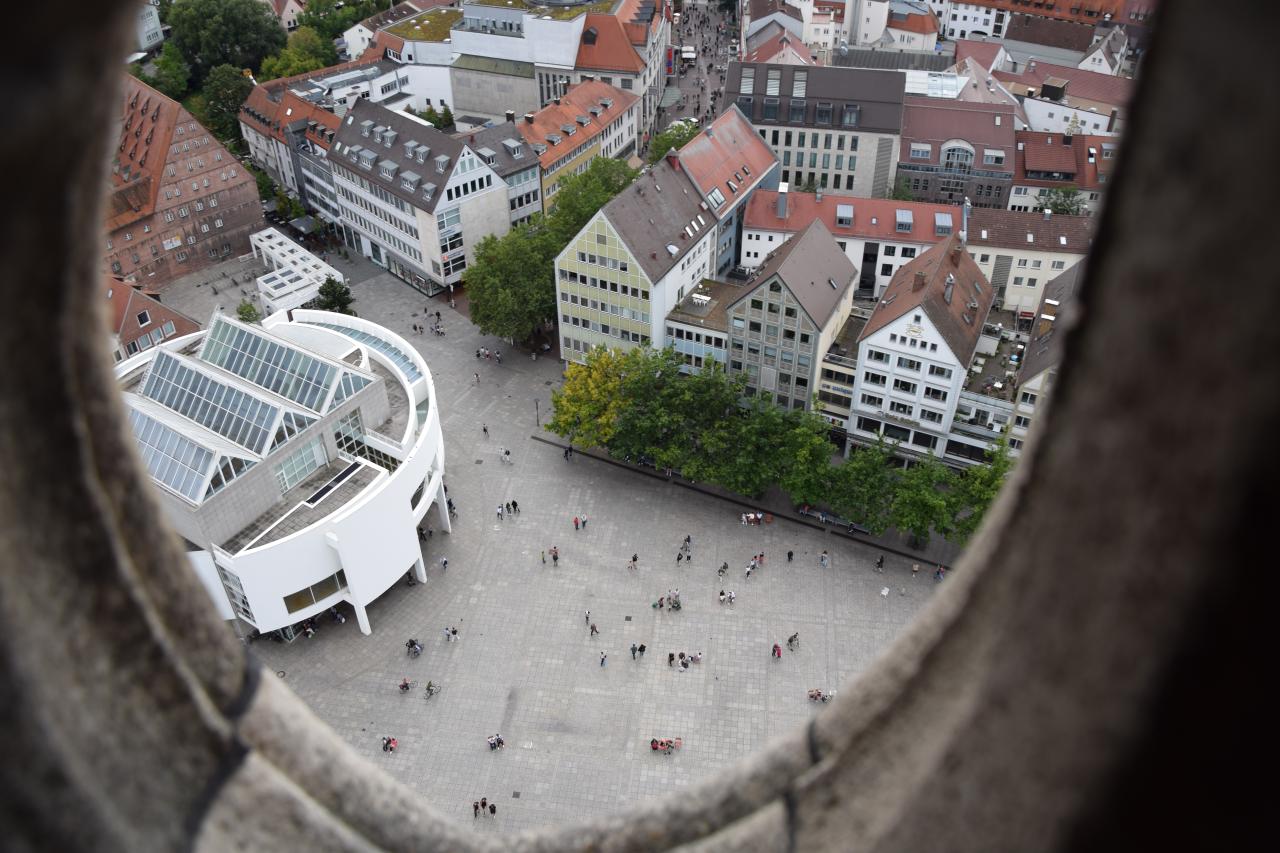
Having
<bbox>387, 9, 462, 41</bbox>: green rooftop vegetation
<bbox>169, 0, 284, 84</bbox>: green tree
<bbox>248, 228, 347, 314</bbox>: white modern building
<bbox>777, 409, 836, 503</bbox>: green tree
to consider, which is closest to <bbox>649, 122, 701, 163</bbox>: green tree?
<bbox>248, 228, 347, 314</bbox>: white modern building

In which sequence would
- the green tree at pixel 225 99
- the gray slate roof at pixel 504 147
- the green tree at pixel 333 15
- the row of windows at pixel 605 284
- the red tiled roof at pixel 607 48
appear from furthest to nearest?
1. the green tree at pixel 333 15
2. the green tree at pixel 225 99
3. the red tiled roof at pixel 607 48
4. the gray slate roof at pixel 504 147
5. the row of windows at pixel 605 284

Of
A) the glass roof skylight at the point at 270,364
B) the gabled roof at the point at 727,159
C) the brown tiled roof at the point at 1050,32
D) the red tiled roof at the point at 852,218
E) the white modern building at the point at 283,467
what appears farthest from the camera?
the brown tiled roof at the point at 1050,32

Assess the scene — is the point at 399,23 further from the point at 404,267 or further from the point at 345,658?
the point at 345,658

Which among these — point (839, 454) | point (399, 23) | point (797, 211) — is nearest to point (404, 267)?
point (797, 211)

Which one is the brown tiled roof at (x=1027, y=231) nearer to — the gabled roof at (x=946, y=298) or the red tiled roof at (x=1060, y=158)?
the gabled roof at (x=946, y=298)

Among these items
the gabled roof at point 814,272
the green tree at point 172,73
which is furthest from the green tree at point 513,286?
the green tree at point 172,73

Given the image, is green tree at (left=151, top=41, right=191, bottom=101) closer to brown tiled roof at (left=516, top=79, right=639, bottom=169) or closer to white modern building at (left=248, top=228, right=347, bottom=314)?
white modern building at (left=248, top=228, right=347, bottom=314)
